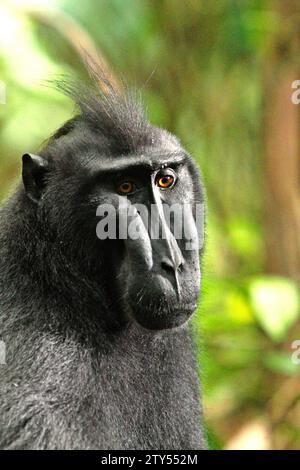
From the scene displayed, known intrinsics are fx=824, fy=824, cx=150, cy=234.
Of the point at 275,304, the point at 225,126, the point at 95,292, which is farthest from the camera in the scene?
the point at 225,126

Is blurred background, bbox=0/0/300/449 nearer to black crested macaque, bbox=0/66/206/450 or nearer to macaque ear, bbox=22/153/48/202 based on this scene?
black crested macaque, bbox=0/66/206/450

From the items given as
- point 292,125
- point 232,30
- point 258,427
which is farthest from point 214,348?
point 232,30

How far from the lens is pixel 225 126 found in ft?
26.5

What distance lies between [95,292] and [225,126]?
16.1 ft

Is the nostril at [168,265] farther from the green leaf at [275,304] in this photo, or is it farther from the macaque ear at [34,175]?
the green leaf at [275,304]

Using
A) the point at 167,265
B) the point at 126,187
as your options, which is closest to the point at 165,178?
the point at 126,187

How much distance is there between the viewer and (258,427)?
5.91 meters

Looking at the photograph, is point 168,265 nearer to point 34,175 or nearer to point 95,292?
point 95,292

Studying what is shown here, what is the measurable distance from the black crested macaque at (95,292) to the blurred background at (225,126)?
2.39ft

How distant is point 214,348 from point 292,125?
187cm

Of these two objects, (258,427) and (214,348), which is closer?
(258,427)

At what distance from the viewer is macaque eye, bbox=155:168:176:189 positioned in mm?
3525

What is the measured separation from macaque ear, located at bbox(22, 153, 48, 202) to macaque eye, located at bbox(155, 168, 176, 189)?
19.3 inches

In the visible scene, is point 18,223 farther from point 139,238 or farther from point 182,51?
point 182,51
